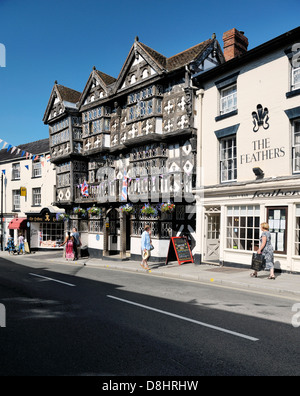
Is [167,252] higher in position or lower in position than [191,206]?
lower

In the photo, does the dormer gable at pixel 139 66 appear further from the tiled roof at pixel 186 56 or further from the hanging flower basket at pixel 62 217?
the hanging flower basket at pixel 62 217

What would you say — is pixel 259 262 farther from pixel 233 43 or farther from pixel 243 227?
pixel 233 43

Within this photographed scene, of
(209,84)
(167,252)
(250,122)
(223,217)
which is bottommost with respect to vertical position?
(167,252)

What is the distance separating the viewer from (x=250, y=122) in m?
14.1

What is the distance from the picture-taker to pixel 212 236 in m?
16.6

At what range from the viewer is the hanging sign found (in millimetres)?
16469

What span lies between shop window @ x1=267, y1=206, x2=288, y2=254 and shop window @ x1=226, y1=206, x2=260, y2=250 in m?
0.70

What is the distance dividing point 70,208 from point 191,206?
1114 cm

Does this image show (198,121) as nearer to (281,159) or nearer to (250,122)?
(250,122)

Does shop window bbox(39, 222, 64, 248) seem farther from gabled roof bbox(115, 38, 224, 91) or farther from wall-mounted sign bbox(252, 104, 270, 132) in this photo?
wall-mounted sign bbox(252, 104, 270, 132)

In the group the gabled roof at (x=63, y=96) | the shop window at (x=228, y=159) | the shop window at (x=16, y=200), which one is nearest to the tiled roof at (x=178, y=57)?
the shop window at (x=228, y=159)

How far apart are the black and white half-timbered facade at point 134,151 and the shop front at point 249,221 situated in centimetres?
151
